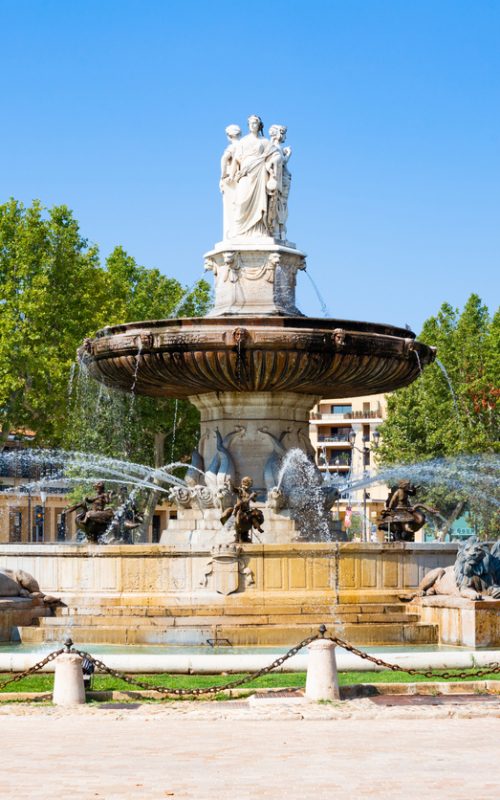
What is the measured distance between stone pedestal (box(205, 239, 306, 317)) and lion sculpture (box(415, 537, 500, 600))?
5.71 m

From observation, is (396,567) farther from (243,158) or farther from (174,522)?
(243,158)

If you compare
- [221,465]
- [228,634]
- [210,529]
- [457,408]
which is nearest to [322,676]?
[228,634]

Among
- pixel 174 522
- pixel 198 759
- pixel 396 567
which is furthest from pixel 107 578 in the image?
pixel 198 759

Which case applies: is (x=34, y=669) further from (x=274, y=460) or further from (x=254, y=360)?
(x=274, y=460)

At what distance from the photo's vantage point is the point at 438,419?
52.2 m

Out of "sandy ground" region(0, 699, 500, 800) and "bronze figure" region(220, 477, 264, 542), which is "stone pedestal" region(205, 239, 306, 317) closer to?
"bronze figure" region(220, 477, 264, 542)

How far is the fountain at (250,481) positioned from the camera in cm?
1758

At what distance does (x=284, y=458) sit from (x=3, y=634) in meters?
5.45

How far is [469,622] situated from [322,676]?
4.60 m

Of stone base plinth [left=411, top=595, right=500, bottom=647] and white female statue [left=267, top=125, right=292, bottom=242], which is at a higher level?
white female statue [left=267, top=125, right=292, bottom=242]

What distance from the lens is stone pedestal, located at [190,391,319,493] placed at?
69.5 ft

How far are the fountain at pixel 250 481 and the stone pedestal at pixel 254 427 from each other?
0.8 inches

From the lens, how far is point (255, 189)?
22156 millimetres

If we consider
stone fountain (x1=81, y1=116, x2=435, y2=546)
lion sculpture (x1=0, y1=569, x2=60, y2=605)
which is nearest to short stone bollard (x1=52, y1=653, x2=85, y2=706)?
lion sculpture (x1=0, y1=569, x2=60, y2=605)
